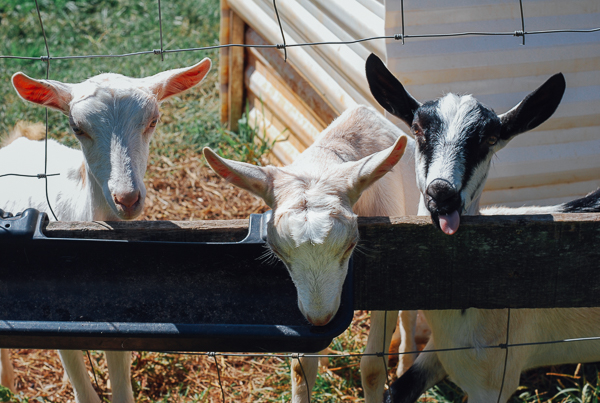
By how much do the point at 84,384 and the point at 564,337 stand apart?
2709 millimetres

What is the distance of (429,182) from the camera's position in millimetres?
2641

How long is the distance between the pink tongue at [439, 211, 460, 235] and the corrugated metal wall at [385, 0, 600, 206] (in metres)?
1.86

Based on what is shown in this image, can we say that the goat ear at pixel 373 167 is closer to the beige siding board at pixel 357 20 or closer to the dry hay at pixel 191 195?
the beige siding board at pixel 357 20

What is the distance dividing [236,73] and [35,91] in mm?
3838

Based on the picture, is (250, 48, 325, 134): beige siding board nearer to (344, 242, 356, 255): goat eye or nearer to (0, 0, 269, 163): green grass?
(0, 0, 269, 163): green grass

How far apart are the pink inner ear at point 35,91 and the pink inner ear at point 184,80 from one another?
56cm

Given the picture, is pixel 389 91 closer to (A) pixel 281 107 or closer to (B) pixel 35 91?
(B) pixel 35 91

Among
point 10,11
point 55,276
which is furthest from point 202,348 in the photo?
point 10,11

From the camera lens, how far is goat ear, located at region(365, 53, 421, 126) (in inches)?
116

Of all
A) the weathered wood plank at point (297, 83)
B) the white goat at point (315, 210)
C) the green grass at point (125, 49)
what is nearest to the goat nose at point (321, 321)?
the white goat at point (315, 210)

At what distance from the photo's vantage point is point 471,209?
3.00 metres

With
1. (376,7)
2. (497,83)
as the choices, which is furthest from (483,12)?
(376,7)

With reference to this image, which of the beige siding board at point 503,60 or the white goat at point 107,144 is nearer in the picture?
the white goat at point 107,144

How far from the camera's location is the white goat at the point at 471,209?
267 cm
